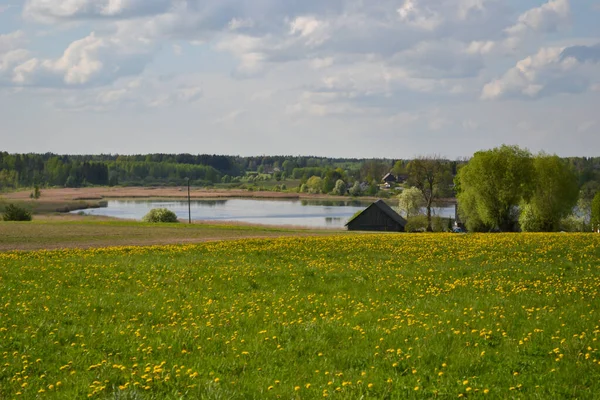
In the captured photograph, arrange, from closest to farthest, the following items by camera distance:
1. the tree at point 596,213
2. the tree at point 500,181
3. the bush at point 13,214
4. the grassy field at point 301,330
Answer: the grassy field at point 301,330 → the tree at point 500,181 → the bush at point 13,214 → the tree at point 596,213

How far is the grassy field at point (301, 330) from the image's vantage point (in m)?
9.98

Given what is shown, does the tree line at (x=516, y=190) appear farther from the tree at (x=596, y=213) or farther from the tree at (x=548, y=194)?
the tree at (x=596, y=213)

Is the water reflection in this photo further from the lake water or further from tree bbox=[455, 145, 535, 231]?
tree bbox=[455, 145, 535, 231]

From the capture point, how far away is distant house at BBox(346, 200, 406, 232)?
9006 centimetres

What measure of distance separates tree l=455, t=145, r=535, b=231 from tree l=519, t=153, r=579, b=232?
109 centimetres

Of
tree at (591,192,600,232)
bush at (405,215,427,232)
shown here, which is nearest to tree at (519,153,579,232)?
bush at (405,215,427,232)

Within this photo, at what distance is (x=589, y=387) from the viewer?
970 cm

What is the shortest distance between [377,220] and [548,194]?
2357 centimetres

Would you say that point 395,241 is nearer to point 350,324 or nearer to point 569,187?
point 350,324

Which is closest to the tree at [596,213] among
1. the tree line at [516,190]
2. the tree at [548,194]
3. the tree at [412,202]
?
the tree line at [516,190]

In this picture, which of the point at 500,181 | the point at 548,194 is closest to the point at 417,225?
the point at 500,181

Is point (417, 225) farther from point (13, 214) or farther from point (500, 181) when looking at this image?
point (13, 214)

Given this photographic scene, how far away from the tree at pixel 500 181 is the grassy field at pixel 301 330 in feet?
180

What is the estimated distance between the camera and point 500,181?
78.1 meters
